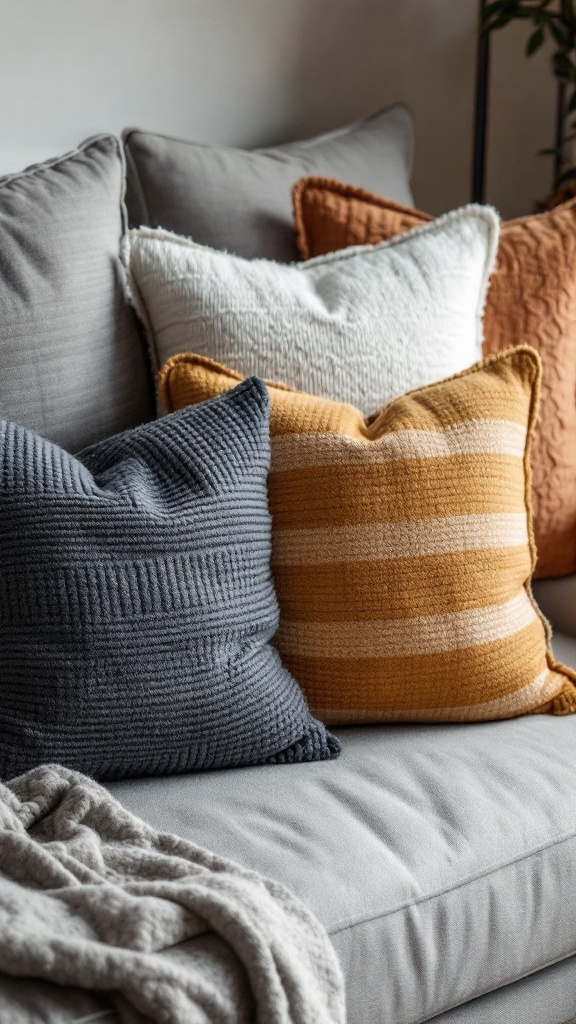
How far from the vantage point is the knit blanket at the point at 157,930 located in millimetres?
729

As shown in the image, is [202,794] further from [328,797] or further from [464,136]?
[464,136]

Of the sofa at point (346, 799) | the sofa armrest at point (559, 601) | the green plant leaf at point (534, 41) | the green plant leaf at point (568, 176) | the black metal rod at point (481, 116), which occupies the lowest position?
the sofa armrest at point (559, 601)

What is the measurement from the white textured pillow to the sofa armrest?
345 millimetres

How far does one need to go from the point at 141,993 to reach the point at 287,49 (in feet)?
5.38

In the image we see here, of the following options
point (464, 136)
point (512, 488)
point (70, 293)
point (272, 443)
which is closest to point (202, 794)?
point (272, 443)

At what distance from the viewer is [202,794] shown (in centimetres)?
103

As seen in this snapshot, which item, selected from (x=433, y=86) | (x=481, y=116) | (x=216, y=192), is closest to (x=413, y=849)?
(x=216, y=192)

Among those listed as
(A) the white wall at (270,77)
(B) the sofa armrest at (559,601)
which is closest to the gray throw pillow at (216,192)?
(A) the white wall at (270,77)

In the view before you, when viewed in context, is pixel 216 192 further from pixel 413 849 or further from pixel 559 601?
pixel 413 849

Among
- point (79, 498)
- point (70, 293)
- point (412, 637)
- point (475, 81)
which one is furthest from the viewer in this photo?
point (475, 81)

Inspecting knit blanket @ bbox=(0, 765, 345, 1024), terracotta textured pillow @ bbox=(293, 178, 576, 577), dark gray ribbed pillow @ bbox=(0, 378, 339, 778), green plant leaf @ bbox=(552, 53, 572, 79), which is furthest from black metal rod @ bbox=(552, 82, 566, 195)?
knit blanket @ bbox=(0, 765, 345, 1024)

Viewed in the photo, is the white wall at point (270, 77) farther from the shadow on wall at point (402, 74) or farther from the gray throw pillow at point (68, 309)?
the gray throw pillow at point (68, 309)

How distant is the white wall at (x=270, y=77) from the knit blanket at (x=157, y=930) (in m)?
1.11

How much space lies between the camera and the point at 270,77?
1892 millimetres
